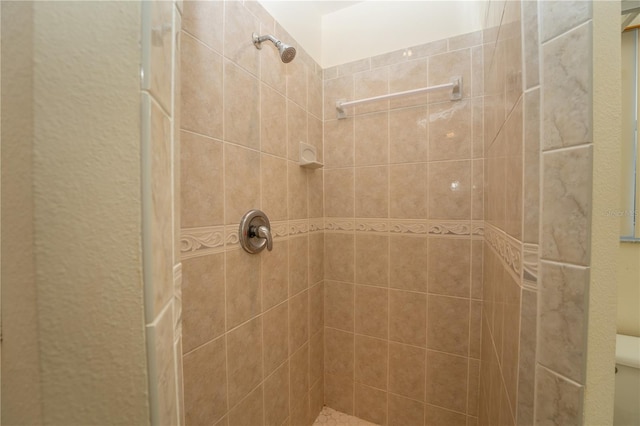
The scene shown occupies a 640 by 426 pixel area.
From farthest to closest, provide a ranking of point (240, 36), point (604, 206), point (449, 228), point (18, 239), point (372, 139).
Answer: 1. point (372, 139)
2. point (449, 228)
3. point (240, 36)
4. point (604, 206)
5. point (18, 239)

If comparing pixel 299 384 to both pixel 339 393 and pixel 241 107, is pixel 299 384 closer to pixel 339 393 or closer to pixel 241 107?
pixel 339 393

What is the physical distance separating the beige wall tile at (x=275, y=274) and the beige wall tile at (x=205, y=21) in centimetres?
77

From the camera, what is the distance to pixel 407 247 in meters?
1.26

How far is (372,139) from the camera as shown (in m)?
1.32

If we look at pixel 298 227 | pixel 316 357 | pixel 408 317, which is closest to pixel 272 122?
pixel 298 227

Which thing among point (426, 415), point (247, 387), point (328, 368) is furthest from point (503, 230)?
point (328, 368)

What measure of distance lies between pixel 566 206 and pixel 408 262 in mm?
913

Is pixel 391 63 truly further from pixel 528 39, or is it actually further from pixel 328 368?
pixel 328 368

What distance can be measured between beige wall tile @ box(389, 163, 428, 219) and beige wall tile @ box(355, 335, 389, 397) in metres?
0.70

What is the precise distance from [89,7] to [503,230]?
854 mm

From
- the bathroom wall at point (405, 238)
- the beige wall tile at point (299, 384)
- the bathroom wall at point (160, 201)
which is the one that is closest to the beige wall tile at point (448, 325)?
the bathroom wall at point (405, 238)

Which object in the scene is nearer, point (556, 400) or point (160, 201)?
point (160, 201)

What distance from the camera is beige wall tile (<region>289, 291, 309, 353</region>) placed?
119 centimetres

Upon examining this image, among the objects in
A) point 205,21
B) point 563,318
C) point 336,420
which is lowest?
point 336,420
